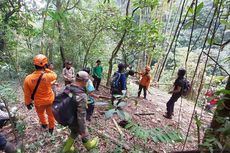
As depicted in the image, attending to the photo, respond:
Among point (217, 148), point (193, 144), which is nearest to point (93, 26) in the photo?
point (193, 144)

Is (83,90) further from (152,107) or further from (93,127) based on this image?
(152,107)

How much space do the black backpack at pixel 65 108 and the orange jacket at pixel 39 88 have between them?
85cm

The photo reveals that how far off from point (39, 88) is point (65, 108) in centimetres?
100

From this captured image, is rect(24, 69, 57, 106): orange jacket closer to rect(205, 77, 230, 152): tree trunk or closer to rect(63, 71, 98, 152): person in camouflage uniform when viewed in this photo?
rect(63, 71, 98, 152): person in camouflage uniform

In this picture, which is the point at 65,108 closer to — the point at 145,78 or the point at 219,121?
the point at 219,121

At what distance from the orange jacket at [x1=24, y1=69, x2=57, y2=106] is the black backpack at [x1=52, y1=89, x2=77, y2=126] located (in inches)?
33.4

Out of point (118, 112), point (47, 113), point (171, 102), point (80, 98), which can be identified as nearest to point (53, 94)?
point (47, 113)

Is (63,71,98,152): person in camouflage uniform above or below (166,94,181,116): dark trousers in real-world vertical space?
above

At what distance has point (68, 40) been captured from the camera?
10562mm

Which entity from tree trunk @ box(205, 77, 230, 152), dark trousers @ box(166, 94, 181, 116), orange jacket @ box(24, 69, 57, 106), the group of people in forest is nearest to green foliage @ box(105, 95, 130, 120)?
the group of people in forest

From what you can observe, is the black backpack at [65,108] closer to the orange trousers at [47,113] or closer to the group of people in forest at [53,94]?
the group of people in forest at [53,94]

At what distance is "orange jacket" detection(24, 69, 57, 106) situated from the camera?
3937 mm

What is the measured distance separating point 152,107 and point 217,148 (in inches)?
260

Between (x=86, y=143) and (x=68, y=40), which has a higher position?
(x=68, y=40)
